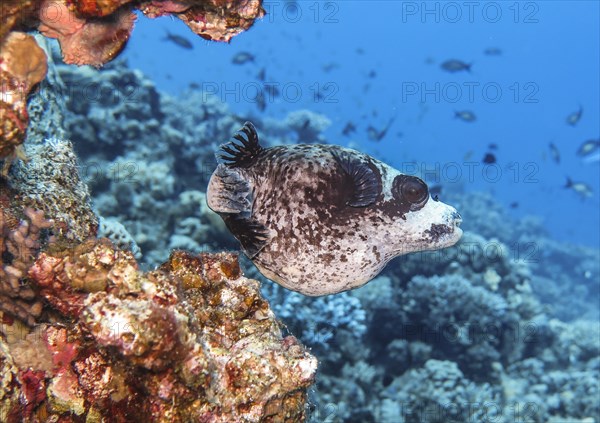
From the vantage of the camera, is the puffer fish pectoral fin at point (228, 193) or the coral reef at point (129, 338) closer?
the coral reef at point (129, 338)

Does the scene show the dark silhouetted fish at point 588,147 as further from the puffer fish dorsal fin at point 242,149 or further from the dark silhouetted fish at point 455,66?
the puffer fish dorsal fin at point 242,149

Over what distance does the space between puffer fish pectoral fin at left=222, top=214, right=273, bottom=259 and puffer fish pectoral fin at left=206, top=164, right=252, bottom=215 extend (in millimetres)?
67

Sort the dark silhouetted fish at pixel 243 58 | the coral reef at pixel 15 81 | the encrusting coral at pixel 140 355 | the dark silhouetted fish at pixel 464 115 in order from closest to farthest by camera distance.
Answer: the coral reef at pixel 15 81 → the encrusting coral at pixel 140 355 → the dark silhouetted fish at pixel 243 58 → the dark silhouetted fish at pixel 464 115

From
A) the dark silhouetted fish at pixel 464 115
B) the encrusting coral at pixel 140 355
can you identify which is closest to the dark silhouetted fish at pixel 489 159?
the dark silhouetted fish at pixel 464 115

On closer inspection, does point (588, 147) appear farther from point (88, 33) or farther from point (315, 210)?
point (88, 33)

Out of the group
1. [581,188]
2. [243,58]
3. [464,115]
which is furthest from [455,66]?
[243,58]

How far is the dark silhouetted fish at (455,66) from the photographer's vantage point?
15898 millimetres

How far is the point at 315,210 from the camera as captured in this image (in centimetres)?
283

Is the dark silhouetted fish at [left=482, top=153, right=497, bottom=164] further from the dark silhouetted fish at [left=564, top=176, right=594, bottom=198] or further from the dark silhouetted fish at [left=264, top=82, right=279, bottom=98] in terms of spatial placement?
the dark silhouetted fish at [left=564, top=176, right=594, bottom=198]

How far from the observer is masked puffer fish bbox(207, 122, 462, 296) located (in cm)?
282

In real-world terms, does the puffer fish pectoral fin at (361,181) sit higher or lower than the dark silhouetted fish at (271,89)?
higher

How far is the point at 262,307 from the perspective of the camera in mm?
2545

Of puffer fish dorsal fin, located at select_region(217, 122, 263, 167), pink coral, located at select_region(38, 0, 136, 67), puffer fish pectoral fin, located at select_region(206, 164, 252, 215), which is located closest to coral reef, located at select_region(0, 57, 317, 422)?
puffer fish pectoral fin, located at select_region(206, 164, 252, 215)

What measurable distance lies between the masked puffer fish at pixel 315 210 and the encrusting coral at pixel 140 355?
538 millimetres
